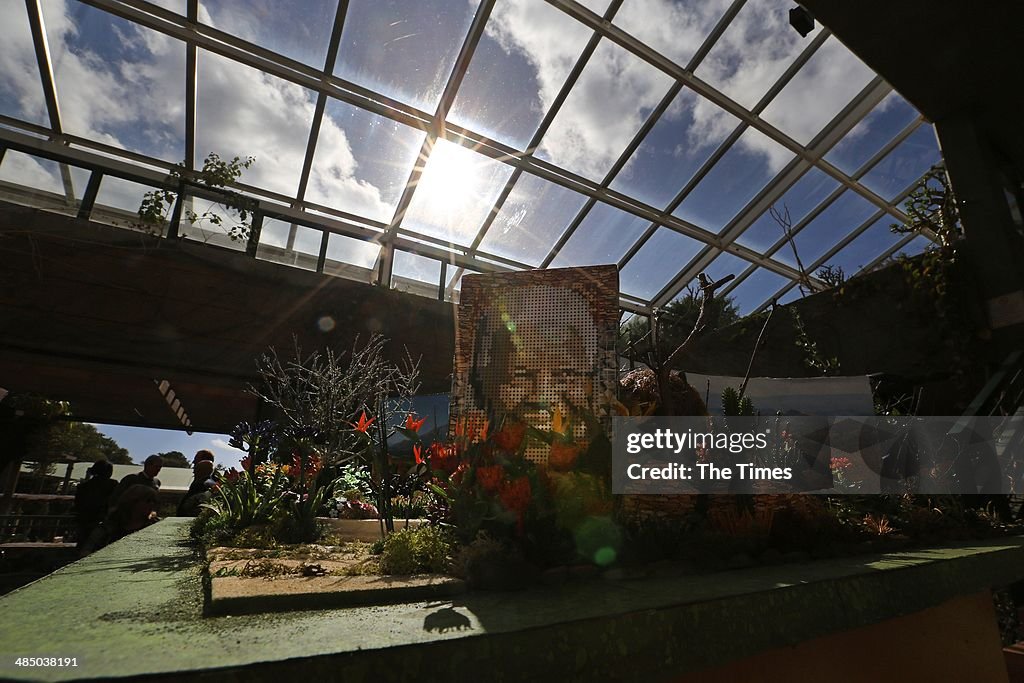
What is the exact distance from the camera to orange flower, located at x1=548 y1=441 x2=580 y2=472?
1802 mm

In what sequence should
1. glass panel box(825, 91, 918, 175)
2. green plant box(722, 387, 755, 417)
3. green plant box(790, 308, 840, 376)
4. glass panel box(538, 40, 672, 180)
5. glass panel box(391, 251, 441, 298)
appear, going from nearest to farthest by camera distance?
1. green plant box(722, 387, 755, 417)
2. glass panel box(538, 40, 672, 180)
3. green plant box(790, 308, 840, 376)
4. glass panel box(825, 91, 918, 175)
5. glass panel box(391, 251, 441, 298)

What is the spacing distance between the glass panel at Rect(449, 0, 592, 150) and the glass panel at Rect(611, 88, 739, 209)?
1.84m

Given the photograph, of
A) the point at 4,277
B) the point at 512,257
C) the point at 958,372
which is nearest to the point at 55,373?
the point at 4,277

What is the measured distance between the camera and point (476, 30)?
608 centimetres

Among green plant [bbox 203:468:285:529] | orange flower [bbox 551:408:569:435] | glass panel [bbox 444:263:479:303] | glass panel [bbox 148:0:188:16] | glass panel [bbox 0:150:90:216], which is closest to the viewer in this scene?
orange flower [bbox 551:408:569:435]

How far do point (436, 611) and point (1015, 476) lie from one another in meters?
4.71

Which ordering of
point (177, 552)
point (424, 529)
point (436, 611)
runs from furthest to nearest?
point (177, 552) → point (424, 529) → point (436, 611)

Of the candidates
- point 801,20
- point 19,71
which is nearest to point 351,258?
point 19,71

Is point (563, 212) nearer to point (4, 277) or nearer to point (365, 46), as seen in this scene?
point (365, 46)

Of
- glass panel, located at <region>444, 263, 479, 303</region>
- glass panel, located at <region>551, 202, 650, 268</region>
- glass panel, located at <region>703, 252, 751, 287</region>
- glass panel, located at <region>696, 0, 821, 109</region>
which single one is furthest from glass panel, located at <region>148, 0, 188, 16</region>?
glass panel, located at <region>703, 252, 751, 287</region>

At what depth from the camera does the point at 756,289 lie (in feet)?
36.4

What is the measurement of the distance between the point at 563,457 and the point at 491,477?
33 centimetres

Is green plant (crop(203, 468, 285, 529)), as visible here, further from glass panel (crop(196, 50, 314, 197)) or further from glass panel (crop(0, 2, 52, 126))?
glass panel (crop(0, 2, 52, 126))

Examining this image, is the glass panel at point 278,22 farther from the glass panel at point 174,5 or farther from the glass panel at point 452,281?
the glass panel at point 452,281
